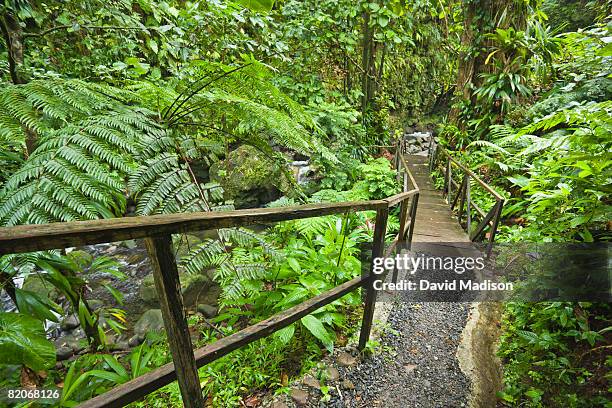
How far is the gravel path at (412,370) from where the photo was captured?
6.25ft

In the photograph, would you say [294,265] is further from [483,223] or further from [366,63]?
[366,63]

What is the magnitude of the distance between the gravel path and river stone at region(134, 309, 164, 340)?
2198 millimetres

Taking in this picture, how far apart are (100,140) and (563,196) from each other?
3296mm

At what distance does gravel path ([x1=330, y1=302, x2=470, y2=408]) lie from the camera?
190 centimetres

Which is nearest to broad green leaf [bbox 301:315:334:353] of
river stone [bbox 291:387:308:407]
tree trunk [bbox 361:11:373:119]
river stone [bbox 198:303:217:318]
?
river stone [bbox 291:387:308:407]

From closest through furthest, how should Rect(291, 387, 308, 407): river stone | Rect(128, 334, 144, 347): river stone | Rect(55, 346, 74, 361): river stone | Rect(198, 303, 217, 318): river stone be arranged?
1. Rect(291, 387, 308, 407): river stone
2. Rect(55, 346, 74, 361): river stone
3. Rect(128, 334, 144, 347): river stone
4. Rect(198, 303, 217, 318): river stone

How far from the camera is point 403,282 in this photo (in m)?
3.75

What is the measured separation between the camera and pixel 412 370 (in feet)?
7.09

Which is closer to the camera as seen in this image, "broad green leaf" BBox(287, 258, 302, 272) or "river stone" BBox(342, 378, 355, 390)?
"river stone" BBox(342, 378, 355, 390)

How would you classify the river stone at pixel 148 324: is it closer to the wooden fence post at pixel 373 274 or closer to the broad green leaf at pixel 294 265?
the broad green leaf at pixel 294 265

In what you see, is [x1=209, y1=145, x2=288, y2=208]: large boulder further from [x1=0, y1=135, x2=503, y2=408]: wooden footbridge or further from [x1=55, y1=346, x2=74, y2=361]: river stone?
[x1=0, y1=135, x2=503, y2=408]: wooden footbridge

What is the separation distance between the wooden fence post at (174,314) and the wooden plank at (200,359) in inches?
1.6

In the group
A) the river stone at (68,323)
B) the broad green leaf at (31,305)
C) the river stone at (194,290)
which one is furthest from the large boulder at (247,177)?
the broad green leaf at (31,305)

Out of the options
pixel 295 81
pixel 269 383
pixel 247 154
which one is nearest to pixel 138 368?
pixel 269 383
